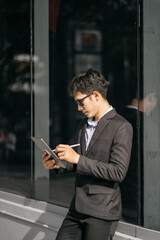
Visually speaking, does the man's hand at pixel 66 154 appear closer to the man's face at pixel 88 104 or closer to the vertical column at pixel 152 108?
the man's face at pixel 88 104

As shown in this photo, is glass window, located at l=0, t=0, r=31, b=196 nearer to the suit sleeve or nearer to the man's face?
the man's face

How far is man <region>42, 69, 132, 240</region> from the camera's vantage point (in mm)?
A: 2820

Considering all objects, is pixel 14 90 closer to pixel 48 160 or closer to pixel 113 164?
pixel 48 160

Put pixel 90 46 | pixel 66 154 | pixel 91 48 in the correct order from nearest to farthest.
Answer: pixel 66 154, pixel 90 46, pixel 91 48

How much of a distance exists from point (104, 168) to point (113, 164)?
7 cm

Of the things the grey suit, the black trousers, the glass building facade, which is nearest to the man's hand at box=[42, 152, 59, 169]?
the grey suit

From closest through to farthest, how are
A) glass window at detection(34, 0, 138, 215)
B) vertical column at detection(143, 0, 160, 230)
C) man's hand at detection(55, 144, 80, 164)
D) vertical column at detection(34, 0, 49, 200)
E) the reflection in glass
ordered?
man's hand at detection(55, 144, 80, 164)
vertical column at detection(143, 0, 160, 230)
vertical column at detection(34, 0, 49, 200)
glass window at detection(34, 0, 138, 215)
the reflection in glass

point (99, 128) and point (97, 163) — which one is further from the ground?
point (99, 128)

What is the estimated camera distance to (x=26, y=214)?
204 inches

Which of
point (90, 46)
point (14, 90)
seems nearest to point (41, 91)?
point (14, 90)

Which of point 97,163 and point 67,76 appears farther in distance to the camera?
point 67,76

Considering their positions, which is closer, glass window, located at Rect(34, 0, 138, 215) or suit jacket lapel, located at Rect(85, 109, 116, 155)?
suit jacket lapel, located at Rect(85, 109, 116, 155)

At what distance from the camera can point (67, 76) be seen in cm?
1161

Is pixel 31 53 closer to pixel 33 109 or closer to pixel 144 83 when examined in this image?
pixel 33 109
